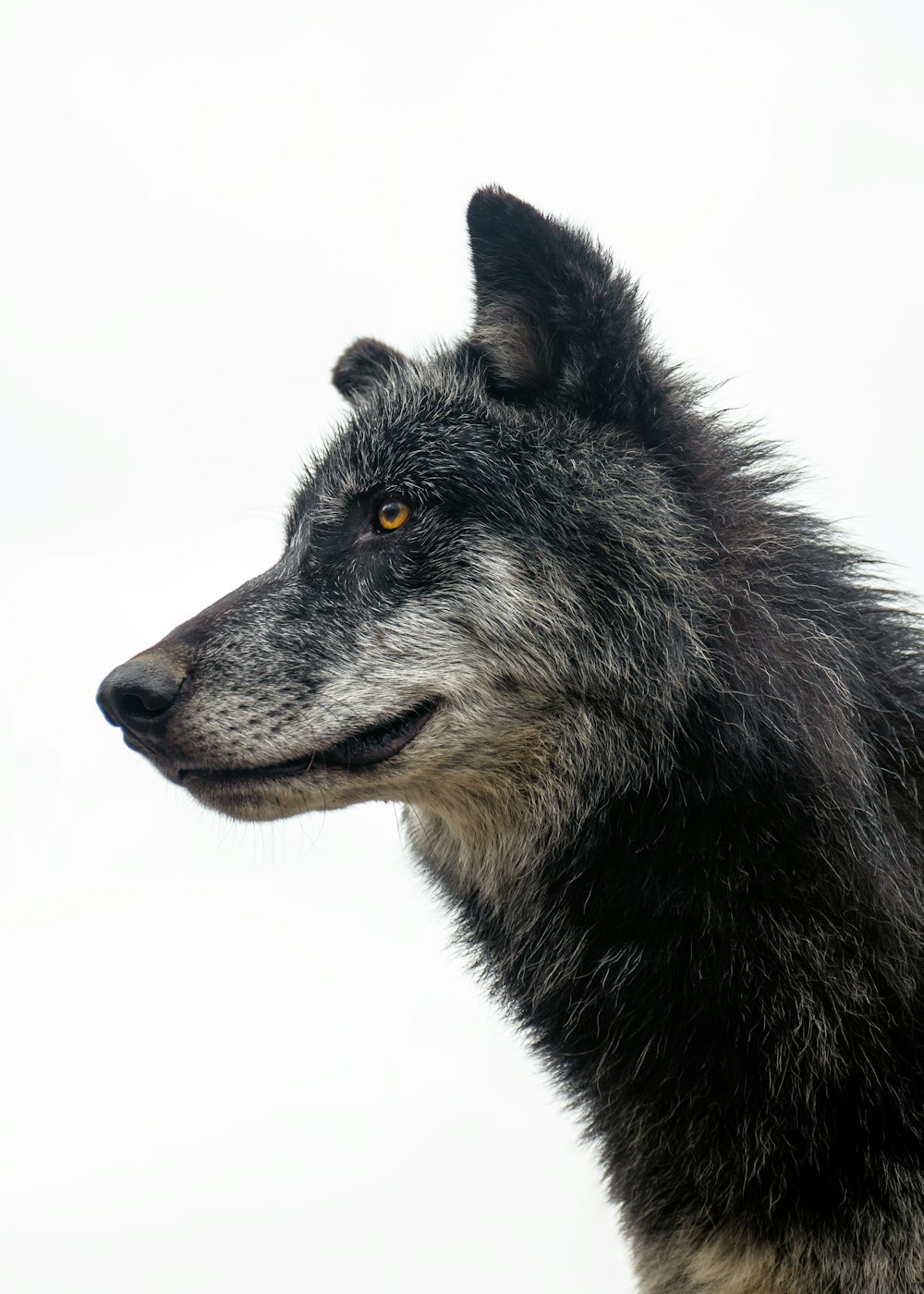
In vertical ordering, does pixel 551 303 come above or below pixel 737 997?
above

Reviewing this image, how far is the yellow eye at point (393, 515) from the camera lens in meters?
3.27

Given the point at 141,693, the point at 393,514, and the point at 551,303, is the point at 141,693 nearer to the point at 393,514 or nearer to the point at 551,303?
the point at 393,514

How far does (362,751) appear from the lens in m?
3.01

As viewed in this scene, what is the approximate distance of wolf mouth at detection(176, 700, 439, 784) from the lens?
3.00 meters

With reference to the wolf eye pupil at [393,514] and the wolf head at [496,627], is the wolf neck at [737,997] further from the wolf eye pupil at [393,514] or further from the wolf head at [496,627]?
the wolf eye pupil at [393,514]

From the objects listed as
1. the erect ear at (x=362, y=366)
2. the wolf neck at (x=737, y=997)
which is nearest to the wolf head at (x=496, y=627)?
the wolf neck at (x=737, y=997)

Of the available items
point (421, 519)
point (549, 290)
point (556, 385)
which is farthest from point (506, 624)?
point (549, 290)

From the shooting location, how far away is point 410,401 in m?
3.56

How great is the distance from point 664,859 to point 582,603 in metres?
0.70

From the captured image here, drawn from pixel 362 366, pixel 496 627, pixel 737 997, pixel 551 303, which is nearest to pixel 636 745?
pixel 496 627

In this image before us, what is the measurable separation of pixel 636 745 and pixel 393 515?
945mm

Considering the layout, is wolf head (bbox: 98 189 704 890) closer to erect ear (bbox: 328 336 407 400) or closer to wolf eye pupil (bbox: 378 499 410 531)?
wolf eye pupil (bbox: 378 499 410 531)

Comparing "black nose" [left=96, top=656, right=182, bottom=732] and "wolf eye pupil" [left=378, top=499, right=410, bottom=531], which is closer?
"black nose" [left=96, top=656, right=182, bottom=732]

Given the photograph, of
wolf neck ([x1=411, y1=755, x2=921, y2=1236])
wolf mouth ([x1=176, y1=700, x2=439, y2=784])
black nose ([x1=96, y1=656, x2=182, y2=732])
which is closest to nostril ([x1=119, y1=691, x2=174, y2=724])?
black nose ([x1=96, y1=656, x2=182, y2=732])
